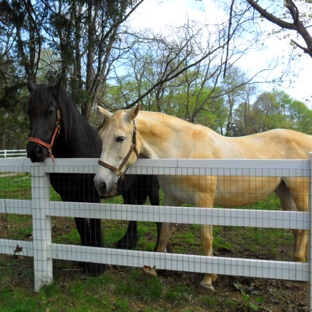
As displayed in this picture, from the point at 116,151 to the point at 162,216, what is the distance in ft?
2.52

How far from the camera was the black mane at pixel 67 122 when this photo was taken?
11.1ft

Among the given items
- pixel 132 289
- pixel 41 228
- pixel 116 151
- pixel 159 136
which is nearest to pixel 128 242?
pixel 132 289

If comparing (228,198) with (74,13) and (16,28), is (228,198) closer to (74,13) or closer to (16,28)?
(74,13)

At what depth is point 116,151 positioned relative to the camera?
2953 mm

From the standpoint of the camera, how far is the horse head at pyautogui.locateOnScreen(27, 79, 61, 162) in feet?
10.5

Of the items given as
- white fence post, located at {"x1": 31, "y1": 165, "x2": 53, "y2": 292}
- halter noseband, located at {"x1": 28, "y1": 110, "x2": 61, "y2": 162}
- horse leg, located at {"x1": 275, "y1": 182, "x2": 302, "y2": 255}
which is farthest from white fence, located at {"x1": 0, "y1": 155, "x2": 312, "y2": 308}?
horse leg, located at {"x1": 275, "y1": 182, "x2": 302, "y2": 255}

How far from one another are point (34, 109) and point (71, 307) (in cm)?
206

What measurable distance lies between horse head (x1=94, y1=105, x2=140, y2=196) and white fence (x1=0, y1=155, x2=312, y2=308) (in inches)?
7.5

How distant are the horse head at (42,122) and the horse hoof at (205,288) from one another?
2.10 m

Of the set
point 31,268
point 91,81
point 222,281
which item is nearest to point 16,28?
point 91,81

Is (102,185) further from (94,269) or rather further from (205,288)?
(205,288)

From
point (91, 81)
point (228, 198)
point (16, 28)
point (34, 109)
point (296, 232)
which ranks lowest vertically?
point (296, 232)

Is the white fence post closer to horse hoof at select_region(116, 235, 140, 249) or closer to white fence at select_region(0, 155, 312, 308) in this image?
white fence at select_region(0, 155, 312, 308)

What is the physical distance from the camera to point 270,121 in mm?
48156
